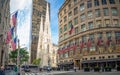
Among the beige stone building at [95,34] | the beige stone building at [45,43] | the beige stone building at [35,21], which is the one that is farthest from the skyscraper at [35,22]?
the beige stone building at [95,34]

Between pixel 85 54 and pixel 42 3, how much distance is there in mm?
105436

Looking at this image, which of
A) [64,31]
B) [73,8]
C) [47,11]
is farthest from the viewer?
[47,11]

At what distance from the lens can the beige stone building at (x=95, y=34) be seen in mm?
56269

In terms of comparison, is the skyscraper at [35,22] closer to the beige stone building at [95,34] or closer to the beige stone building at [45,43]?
the beige stone building at [45,43]

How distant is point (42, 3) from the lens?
15862 centimetres

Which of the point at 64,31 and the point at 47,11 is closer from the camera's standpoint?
the point at 64,31

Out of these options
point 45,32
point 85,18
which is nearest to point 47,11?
point 45,32

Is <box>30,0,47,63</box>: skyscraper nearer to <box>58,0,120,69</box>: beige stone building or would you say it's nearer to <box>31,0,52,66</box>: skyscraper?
<box>31,0,52,66</box>: skyscraper

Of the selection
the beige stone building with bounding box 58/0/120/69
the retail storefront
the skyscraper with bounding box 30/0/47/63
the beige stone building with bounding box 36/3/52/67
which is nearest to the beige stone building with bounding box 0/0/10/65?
the beige stone building with bounding box 58/0/120/69

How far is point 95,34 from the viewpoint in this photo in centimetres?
5959

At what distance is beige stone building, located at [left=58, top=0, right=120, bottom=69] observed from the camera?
185 ft

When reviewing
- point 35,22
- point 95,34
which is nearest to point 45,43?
point 35,22

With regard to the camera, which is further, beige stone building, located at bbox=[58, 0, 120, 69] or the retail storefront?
beige stone building, located at bbox=[58, 0, 120, 69]

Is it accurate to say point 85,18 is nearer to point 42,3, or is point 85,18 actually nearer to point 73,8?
point 73,8
